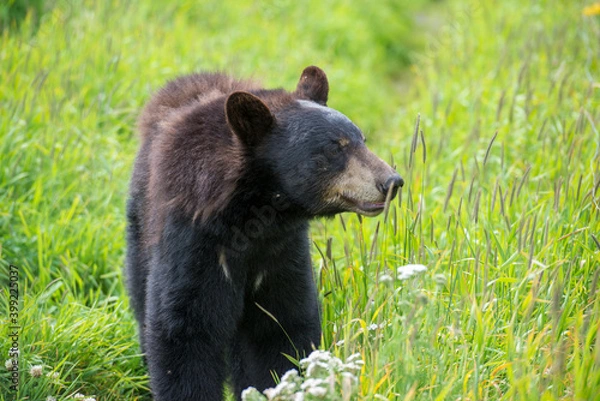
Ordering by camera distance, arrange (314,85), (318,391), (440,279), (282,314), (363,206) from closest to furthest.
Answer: (318,391)
(440,279)
(363,206)
(282,314)
(314,85)

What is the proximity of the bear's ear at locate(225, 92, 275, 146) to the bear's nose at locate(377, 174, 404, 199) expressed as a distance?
58cm

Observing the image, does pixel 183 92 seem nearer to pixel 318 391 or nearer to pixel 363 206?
pixel 363 206

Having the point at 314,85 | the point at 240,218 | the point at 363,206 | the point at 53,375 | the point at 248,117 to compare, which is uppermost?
the point at 314,85

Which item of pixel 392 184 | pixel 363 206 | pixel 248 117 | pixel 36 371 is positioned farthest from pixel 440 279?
pixel 36 371

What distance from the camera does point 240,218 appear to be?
345cm

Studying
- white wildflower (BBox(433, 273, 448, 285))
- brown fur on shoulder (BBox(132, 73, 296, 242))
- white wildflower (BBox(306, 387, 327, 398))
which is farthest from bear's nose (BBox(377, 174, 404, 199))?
white wildflower (BBox(306, 387, 327, 398))

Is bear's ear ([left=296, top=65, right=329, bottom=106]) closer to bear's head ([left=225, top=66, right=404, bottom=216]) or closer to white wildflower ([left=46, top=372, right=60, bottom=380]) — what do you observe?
bear's head ([left=225, top=66, right=404, bottom=216])

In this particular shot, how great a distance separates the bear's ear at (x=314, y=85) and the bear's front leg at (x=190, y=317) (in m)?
0.91

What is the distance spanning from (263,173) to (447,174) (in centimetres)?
283

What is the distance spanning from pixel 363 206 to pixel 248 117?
0.63m

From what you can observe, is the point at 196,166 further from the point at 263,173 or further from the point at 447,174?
the point at 447,174

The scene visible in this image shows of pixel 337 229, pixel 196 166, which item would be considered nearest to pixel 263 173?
pixel 196 166

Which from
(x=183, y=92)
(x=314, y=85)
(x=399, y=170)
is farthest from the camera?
(x=399, y=170)

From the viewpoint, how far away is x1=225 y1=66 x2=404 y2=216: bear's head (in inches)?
133
